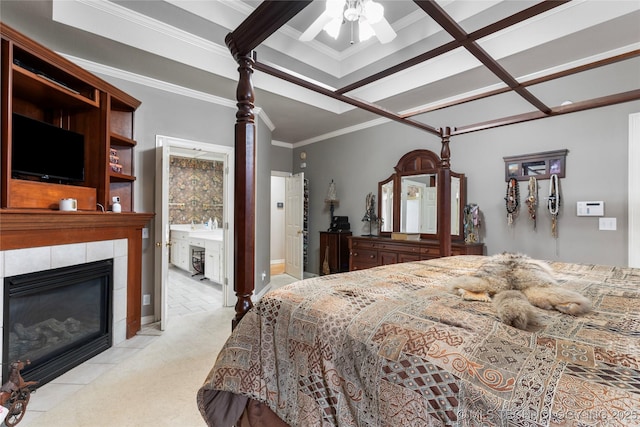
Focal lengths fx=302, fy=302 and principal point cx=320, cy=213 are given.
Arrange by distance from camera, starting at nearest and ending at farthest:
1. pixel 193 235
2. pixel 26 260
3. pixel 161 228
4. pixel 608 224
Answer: pixel 26 260
pixel 608 224
pixel 161 228
pixel 193 235

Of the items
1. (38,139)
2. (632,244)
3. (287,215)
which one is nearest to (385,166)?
(287,215)

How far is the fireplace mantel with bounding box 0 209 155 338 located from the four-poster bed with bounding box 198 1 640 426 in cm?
175

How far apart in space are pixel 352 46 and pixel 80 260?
372 cm

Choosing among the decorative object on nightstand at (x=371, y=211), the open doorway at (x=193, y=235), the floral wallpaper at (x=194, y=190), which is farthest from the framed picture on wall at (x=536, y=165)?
the floral wallpaper at (x=194, y=190)

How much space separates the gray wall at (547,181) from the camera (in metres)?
2.79

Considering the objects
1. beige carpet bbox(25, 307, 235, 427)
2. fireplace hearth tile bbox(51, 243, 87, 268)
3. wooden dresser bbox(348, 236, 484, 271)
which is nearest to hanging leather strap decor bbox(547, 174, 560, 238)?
wooden dresser bbox(348, 236, 484, 271)

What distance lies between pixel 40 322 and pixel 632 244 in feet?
16.2

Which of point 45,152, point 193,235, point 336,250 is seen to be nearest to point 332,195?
point 336,250

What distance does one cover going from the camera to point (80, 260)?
251 centimetres

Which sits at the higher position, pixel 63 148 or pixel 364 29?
pixel 364 29

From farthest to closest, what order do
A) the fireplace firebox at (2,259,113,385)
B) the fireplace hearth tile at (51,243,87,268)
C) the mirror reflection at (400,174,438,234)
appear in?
the mirror reflection at (400,174,438,234)
the fireplace hearth tile at (51,243,87,268)
the fireplace firebox at (2,259,113,385)

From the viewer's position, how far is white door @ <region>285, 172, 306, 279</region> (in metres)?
5.55

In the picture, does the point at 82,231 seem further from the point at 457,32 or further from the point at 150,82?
the point at 457,32

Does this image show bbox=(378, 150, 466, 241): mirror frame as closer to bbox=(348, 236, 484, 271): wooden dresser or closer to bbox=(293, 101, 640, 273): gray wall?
bbox=(293, 101, 640, 273): gray wall
